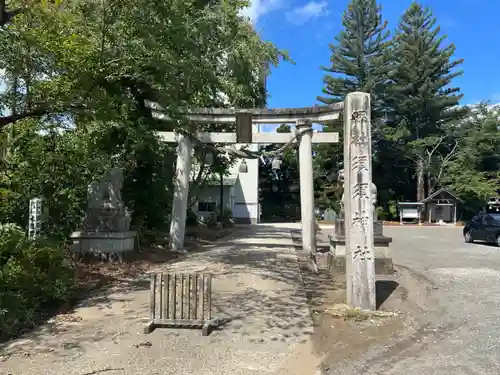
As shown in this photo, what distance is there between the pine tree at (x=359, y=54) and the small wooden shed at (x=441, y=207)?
999 cm

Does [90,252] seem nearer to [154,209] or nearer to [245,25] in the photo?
[154,209]

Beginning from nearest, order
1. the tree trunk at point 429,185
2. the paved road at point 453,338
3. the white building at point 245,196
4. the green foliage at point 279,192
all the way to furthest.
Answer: the paved road at point 453,338
the white building at point 245,196
the tree trunk at point 429,185
the green foliage at point 279,192

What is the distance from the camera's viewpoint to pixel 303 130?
14.6m

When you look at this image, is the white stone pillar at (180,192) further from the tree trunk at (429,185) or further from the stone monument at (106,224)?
the tree trunk at (429,185)

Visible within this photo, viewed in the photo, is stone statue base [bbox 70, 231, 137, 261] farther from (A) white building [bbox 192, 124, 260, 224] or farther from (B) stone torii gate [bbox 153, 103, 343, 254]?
(A) white building [bbox 192, 124, 260, 224]

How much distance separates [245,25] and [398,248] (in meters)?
10.7

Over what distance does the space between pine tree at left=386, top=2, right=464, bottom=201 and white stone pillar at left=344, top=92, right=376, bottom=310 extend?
38173 millimetres

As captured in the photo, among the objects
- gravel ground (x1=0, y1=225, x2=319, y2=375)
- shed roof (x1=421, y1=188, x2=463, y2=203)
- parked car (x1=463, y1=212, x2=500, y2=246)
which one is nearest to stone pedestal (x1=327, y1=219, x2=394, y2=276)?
gravel ground (x1=0, y1=225, x2=319, y2=375)

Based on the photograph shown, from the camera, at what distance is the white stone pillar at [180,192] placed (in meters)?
14.7

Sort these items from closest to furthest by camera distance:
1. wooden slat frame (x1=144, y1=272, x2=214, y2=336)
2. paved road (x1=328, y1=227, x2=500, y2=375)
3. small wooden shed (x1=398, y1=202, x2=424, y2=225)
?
paved road (x1=328, y1=227, x2=500, y2=375), wooden slat frame (x1=144, y1=272, x2=214, y2=336), small wooden shed (x1=398, y1=202, x2=424, y2=225)

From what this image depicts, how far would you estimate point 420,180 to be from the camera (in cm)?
4403

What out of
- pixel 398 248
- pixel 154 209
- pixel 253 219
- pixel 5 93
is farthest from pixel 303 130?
pixel 253 219

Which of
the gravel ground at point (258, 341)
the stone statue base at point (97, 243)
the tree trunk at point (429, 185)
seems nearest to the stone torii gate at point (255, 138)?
the stone statue base at point (97, 243)

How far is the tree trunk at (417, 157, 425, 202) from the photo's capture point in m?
43.7
